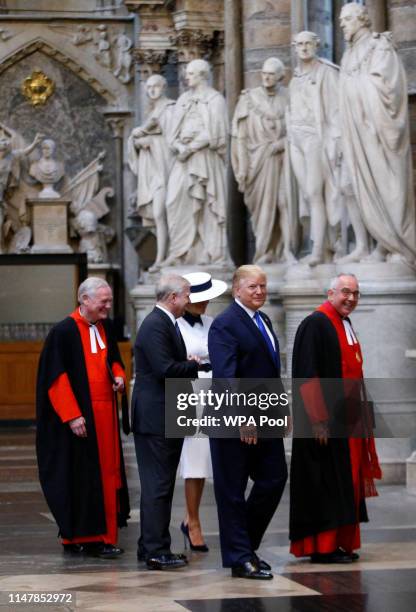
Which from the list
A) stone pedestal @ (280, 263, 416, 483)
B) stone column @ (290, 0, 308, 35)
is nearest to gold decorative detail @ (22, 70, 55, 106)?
stone column @ (290, 0, 308, 35)

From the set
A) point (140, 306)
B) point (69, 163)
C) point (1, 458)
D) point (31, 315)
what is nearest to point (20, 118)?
point (69, 163)

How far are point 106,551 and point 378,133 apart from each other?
15.7ft

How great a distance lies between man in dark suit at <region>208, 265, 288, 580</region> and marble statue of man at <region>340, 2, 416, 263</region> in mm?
4422

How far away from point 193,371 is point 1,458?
25.5 ft

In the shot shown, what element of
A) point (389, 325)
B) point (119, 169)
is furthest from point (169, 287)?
point (119, 169)

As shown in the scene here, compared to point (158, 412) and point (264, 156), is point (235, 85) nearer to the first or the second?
point (264, 156)

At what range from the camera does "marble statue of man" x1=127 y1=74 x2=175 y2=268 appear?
20125 mm

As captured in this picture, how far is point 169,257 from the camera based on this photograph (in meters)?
19.4

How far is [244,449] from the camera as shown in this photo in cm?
929

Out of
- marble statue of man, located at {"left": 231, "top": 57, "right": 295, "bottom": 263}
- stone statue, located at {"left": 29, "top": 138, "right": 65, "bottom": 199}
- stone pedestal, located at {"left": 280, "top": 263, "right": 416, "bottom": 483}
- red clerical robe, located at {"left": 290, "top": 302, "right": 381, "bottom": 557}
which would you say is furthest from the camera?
stone statue, located at {"left": 29, "top": 138, "right": 65, "bottom": 199}

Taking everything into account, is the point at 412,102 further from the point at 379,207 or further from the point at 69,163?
the point at 69,163

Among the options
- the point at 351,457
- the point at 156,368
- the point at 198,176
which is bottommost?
the point at 351,457

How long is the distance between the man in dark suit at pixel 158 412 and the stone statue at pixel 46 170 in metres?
20.3

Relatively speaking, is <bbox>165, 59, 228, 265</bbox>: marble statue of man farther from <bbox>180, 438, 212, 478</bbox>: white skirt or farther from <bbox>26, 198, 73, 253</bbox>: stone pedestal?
<bbox>26, 198, 73, 253</bbox>: stone pedestal
